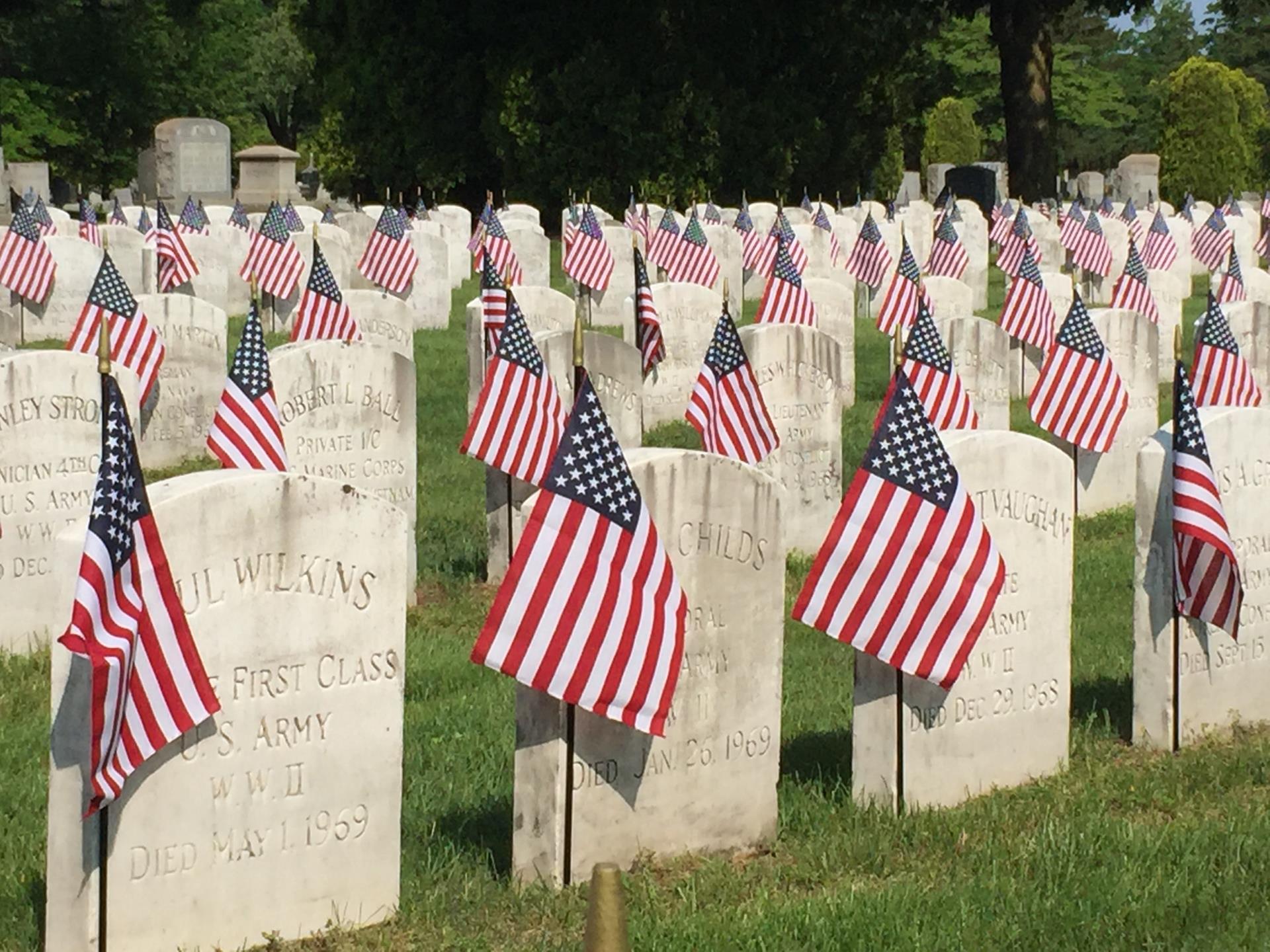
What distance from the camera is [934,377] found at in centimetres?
1191

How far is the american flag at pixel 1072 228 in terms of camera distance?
26.4 m

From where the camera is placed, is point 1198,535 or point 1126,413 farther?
point 1126,413

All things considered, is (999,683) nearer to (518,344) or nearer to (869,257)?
(518,344)

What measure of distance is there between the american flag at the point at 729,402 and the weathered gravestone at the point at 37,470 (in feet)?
10.5

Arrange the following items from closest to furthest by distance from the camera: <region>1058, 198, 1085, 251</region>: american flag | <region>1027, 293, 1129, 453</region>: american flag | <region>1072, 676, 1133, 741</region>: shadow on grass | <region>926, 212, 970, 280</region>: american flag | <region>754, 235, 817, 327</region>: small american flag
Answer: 1. <region>1072, 676, 1133, 741</region>: shadow on grass
2. <region>1027, 293, 1129, 453</region>: american flag
3. <region>754, 235, 817, 327</region>: small american flag
4. <region>926, 212, 970, 280</region>: american flag
5. <region>1058, 198, 1085, 251</region>: american flag

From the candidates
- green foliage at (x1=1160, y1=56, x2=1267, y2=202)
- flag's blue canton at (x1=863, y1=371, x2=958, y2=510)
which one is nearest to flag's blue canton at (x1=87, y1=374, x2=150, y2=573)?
flag's blue canton at (x1=863, y1=371, x2=958, y2=510)

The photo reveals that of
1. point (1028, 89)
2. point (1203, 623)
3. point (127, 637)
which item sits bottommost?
point (1203, 623)

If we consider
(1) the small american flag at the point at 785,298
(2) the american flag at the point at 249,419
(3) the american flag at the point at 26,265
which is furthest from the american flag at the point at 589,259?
(2) the american flag at the point at 249,419

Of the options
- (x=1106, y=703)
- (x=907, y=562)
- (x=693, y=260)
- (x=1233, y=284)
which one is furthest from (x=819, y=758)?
(x=693, y=260)

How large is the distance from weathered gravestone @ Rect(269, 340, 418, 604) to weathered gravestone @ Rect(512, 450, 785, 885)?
3693 millimetres

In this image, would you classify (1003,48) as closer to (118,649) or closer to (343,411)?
(343,411)

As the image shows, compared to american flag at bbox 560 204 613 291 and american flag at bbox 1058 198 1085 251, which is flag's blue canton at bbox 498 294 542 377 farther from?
american flag at bbox 1058 198 1085 251

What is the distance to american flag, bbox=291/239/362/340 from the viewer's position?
1534 cm

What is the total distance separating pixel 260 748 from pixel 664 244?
17366mm
